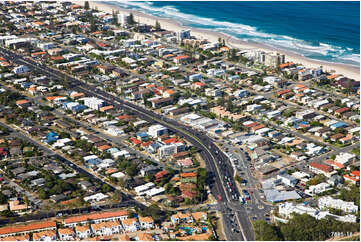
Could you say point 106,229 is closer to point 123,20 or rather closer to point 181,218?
point 181,218

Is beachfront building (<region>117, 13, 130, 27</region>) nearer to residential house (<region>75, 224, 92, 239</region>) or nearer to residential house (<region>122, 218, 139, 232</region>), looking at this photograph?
residential house (<region>122, 218, 139, 232</region>)

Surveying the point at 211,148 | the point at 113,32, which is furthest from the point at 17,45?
the point at 211,148

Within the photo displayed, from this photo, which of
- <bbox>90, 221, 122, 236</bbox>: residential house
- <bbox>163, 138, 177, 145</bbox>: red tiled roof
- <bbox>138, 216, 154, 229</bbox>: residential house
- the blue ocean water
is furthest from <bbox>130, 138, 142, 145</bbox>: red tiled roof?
the blue ocean water

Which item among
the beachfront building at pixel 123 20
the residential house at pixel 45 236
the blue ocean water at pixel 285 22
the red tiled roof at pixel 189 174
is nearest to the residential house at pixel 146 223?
the residential house at pixel 45 236

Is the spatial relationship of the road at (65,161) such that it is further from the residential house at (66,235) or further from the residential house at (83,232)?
the residential house at (66,235)

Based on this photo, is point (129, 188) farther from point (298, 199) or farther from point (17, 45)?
point (17, 45)

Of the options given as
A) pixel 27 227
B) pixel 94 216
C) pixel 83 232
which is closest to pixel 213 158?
pixel 94 216
